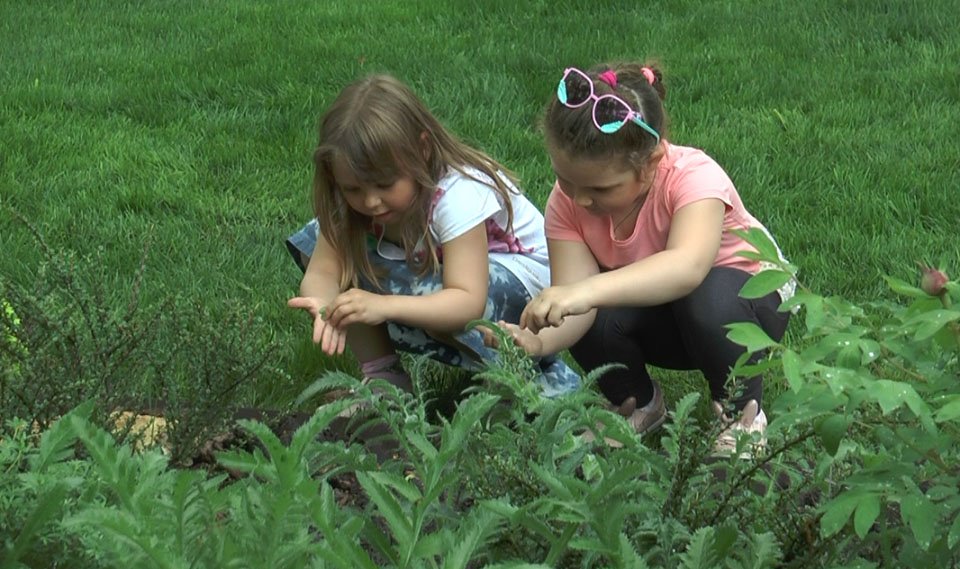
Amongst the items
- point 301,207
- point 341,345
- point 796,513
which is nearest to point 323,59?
point 301,207

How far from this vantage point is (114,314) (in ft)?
8.72

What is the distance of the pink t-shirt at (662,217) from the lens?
3.00m

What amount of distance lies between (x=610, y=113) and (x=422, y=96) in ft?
9.90

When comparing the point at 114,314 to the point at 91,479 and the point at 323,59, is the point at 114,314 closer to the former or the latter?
the point at 91,479

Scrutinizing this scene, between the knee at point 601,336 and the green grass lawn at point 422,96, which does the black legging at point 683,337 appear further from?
the green grass lawn at point 422,96

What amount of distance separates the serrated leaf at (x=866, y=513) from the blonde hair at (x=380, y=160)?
1694mm

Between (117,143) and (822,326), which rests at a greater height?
(822,326)

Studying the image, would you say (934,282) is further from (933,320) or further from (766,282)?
(766,282)

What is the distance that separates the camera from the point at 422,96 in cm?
584

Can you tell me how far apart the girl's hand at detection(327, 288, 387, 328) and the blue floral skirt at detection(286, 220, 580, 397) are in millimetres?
256

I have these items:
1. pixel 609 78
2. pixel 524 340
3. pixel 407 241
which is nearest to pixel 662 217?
pixel 609 78

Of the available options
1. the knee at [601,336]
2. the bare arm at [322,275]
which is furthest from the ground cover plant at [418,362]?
the knee at [601,336]

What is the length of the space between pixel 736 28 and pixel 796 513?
501 cm

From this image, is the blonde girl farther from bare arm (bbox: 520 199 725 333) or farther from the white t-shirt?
bare arm (bbox: 520 199 725 333)
